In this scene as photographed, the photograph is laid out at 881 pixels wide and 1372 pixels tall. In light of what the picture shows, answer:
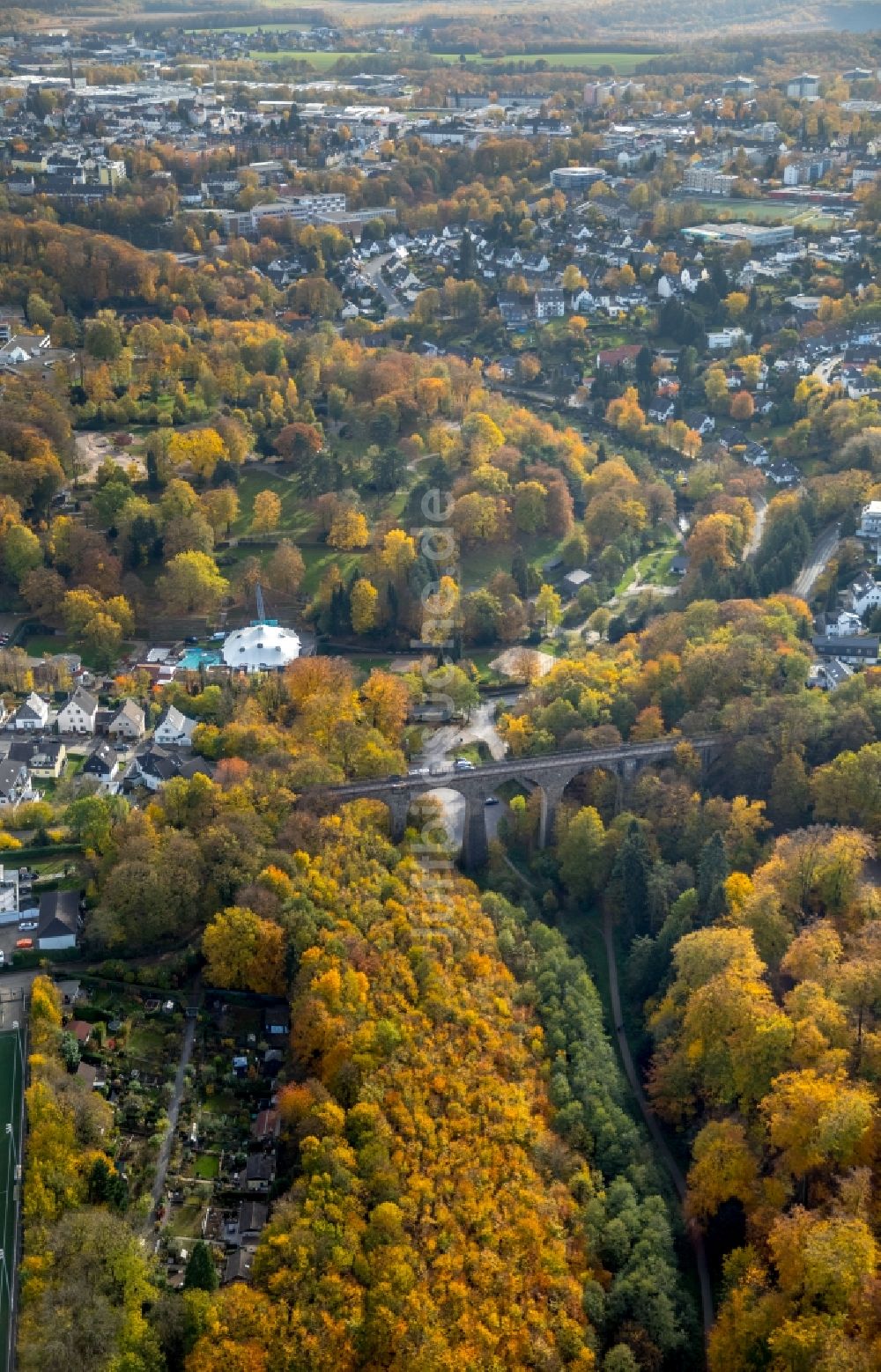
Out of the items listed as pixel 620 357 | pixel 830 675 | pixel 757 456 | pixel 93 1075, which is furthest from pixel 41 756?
pixel 620 357

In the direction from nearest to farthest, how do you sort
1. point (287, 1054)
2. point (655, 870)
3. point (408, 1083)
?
point (408, 1083)
point (287, 1054)
point (655, 870)

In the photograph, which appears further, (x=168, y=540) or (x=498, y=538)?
(x=498, y=538)

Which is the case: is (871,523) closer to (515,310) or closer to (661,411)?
(661,411)

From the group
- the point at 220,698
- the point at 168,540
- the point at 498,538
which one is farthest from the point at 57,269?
the point at 220,698

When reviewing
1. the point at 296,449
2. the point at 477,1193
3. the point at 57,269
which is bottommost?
the point at 477,1193

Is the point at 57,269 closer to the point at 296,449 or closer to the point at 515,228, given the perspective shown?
the point at 296,449

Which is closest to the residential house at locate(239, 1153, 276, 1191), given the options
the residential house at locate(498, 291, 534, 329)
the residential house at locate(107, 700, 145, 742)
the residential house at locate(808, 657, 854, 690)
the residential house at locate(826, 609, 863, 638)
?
the residential house at locate(107, 700, 145, 742)
